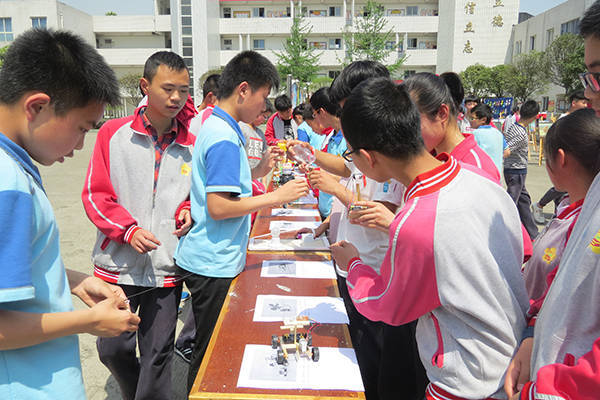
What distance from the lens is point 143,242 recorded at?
197cm

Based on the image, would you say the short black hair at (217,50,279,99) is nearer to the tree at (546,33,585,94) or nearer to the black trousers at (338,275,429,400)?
the black trousers at (338,275,429,400)

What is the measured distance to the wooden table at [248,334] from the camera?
4.09ft

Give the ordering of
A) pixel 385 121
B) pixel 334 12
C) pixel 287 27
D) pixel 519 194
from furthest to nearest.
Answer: pixel 334 12 → pixel 287 27 → pixel 519 194 → pixel 385 121

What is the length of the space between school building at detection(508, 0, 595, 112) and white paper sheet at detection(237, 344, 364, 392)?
30.6 m

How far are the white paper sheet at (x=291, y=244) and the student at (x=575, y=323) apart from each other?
1662mm

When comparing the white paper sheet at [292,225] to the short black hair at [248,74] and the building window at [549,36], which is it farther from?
the building window at [549,36]

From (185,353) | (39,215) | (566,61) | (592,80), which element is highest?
(566,61)

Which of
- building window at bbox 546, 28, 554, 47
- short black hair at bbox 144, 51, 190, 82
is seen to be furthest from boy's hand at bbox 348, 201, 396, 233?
building window at bbox 546, 28, 554, 47

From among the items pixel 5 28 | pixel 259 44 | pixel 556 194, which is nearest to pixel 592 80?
pixel 556 194

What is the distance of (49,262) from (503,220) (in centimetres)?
126

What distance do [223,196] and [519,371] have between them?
1.29m

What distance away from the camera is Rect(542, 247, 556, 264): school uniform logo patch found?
1.62m

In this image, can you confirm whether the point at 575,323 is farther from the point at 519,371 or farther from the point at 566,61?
the point at 566,61

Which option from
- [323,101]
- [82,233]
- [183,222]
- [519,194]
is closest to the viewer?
[183,222]
